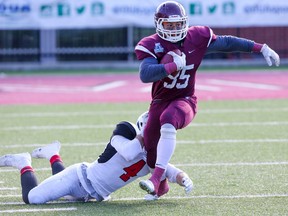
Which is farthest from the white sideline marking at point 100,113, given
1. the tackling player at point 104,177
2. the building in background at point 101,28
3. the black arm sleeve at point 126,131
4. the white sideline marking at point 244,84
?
the building in background at point 101,28

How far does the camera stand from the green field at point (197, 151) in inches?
194

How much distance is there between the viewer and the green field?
4.93m

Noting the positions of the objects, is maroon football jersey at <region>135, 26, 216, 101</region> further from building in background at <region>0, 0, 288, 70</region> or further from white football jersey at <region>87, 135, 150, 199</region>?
building in background at <region>0, 0, 288, 70</region>

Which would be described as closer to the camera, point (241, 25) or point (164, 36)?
point (164, 36)

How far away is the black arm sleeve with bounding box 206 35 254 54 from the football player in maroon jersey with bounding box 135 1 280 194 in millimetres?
33

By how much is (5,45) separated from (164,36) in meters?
12.1

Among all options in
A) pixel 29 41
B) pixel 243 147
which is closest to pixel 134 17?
pixel 29 41

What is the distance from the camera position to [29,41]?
16.7 meters

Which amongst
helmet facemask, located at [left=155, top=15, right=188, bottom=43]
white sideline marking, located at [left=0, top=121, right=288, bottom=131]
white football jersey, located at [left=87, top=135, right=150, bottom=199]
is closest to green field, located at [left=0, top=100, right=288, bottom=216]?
→ white sideline marking, located at [left=0, top=121, right=288, bottom=131]

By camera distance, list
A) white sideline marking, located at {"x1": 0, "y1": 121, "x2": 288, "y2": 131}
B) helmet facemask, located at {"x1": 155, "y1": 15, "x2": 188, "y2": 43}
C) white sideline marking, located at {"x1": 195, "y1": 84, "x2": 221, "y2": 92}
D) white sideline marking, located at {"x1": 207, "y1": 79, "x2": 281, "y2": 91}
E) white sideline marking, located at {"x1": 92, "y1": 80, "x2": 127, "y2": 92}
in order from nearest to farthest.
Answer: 1. helmet facemask, located at {"x1": 155, "y1": 15, "x2": 188, "y2": 43}
2. white sideline marking, located at {"x1": 0, "y1": 121, "x2": 288, "y2": 131}
3. white sideline marking, located at {"x1": 195, "y1": 84, "x2": 221, "y2": 92}
4. white sideline marking, located at {"x1": 207, "y1": 79, "x2": 281, "y2": 91}
5. white sideline marking, located at {"x1": 92, "y1": 80, "x2": 127, "y2": 92}

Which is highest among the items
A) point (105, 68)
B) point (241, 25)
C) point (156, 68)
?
point (156, 68)

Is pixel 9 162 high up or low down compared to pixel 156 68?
down

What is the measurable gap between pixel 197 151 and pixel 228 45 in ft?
6.38

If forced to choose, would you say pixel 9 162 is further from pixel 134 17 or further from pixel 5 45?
pixel 5 45
